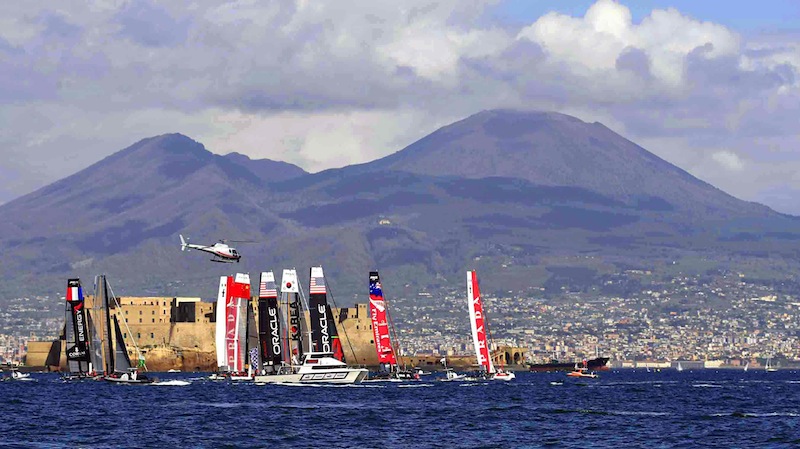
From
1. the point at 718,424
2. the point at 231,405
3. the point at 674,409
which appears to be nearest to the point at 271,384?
the point at 231,405

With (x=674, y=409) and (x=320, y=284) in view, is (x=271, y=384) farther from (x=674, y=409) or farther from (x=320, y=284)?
(x=674, y=409)

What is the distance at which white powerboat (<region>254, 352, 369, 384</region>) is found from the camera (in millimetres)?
147250

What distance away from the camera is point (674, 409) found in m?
122

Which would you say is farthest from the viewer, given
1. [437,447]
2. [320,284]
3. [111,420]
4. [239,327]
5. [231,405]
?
[239,327]

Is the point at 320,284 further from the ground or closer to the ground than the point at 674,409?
further from the ground

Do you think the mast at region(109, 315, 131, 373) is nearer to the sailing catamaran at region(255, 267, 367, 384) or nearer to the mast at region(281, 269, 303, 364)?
the sailing catamaran at region(255, 267, 367, 384)

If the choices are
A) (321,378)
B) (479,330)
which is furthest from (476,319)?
(321,378)

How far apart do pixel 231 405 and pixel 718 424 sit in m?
36.8

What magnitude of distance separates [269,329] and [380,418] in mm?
55232

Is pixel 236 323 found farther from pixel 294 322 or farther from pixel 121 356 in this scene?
pixel 121 356

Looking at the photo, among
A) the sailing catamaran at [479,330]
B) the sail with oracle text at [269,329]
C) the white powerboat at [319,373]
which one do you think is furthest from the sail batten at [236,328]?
the sailing catamaran at [479,330]

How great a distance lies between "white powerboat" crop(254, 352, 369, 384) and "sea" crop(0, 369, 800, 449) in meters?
1.19

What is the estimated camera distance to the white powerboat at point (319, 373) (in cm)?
14725

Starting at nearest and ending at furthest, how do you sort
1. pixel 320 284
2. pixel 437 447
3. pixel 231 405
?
pixel 437 447, pixel 231 405, pixel 320 284
